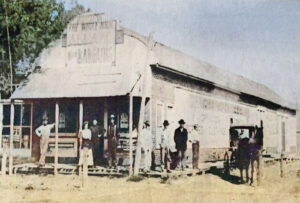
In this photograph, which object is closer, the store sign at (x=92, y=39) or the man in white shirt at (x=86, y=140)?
the store sign at (x=92, y=39)

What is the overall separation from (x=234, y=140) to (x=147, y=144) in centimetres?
178

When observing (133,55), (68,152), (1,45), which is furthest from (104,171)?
(1,45)

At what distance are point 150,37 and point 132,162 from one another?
2045 mm

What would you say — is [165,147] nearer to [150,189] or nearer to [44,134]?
[150,189]

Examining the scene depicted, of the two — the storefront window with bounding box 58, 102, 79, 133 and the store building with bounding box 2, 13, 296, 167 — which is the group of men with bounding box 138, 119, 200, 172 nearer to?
the store building with bounding box 2, 13, 296, 167

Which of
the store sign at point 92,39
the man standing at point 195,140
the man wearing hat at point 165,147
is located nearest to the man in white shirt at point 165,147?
the man wearing hat at point 165,147

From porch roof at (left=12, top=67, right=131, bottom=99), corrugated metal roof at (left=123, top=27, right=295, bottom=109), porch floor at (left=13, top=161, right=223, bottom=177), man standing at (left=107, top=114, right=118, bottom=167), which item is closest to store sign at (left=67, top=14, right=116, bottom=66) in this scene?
porch roof at (left=12, top=67, right=131, bottom=99)

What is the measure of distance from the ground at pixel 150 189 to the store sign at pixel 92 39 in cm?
191

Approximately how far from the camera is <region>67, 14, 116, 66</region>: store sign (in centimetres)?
694

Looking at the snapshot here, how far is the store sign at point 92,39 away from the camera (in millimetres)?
6941

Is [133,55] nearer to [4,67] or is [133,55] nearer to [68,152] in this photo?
[68,152]

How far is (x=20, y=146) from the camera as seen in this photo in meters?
8.68

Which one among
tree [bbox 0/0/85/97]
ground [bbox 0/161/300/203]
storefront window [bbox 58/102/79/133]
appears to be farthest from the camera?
tree [bbox 0/0/85/97]

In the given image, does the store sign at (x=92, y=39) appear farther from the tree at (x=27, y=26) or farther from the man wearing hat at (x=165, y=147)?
the man wearing hat at (x=165, y=147)
